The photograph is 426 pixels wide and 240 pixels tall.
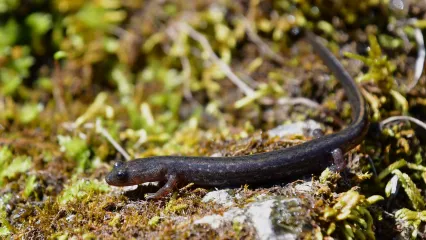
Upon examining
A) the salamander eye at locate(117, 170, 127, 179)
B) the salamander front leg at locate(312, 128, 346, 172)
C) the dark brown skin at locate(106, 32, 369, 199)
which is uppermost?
the salamander eye at locate(117, 170, 127, 179)

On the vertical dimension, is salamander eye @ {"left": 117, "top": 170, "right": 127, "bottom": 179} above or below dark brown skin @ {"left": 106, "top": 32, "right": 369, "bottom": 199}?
above

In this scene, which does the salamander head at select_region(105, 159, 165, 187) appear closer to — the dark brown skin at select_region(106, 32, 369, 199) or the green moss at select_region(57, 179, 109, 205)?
Result: the dark brown skin at select_region(106, 32, 369, 199)

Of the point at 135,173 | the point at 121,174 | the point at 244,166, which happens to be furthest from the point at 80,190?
the point at 244,166

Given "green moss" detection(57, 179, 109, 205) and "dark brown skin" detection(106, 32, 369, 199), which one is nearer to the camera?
"dark brown skin" detection(106, 32, 369, 199)

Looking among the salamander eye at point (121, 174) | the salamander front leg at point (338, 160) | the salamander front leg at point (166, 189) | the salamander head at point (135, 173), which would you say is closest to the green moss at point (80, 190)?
the salamander head at point (135, 173)

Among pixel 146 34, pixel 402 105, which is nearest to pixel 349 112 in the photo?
pixel 402 105

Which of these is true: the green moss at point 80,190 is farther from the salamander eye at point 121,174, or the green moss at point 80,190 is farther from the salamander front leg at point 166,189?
the salamander front leg at point 166,189

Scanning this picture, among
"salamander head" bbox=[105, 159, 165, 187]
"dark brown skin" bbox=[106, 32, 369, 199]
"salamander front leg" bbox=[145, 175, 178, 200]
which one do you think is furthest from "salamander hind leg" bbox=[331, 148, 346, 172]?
"salamander head" bbox=[105, 159, 165, 187]

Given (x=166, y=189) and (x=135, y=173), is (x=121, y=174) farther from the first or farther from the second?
(x=166, y=189)
